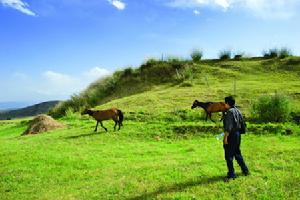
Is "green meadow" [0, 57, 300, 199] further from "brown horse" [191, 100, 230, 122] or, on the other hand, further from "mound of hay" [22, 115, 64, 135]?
"mound of hay" [22, 115, 64, 135]

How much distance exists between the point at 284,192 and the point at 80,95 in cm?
2888

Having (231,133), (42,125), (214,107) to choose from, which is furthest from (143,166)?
(42,125)

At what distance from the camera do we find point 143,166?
13.5 meters

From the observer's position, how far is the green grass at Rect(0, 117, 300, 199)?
1079 centimetres

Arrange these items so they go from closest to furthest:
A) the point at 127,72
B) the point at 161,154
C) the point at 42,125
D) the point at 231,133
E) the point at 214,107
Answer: the point at 231,133, the point at 161,154, the point at 214,107, the point at 42,125, the point at 127,72

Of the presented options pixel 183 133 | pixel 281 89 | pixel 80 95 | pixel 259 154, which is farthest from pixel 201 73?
pixel 259 154

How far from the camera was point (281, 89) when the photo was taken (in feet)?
86.4

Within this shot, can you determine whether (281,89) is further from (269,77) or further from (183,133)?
(183,133)

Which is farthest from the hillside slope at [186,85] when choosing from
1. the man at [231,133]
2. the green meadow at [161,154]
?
the man at [231,133]

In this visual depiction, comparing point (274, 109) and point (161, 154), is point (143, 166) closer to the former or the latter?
point (161, 154)

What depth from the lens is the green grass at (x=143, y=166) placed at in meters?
10.8

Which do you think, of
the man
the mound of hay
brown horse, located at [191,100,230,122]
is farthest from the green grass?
the mound of hay

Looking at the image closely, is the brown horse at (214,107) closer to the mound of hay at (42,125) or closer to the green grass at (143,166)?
the green grass at (143,166)

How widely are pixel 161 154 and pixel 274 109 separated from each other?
25.5ft
